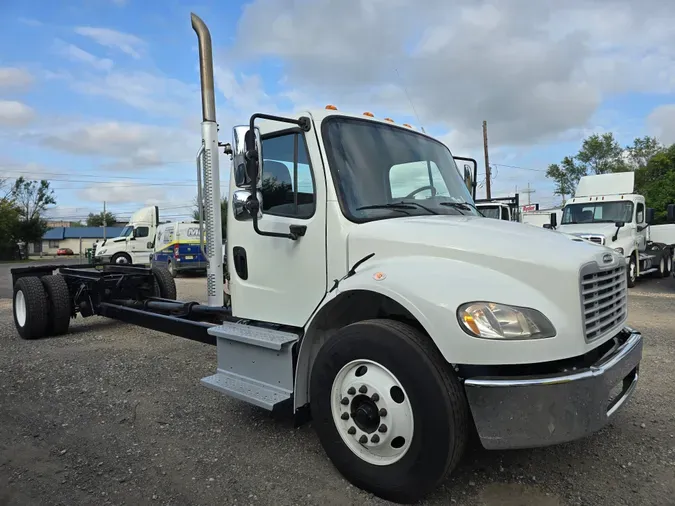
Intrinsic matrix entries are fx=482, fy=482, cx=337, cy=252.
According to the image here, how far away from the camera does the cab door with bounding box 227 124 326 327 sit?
11.1 ft

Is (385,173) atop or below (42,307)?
atop

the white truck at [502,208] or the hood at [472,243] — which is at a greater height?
the white truck at [502,208]

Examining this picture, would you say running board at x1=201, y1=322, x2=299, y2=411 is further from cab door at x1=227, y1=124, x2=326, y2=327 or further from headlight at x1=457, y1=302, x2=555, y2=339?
headlight at x1=457, y1=302, x2=555, y2=339

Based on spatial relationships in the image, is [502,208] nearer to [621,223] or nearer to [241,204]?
[621,223]

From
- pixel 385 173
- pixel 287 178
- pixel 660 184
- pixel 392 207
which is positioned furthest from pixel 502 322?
pixel 660 184

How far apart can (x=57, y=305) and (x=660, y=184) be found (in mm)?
35041

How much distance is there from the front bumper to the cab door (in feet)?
4.46

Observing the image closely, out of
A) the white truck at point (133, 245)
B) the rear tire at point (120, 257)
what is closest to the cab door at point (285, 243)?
the white truck at point (133, 245)

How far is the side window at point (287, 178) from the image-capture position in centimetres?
343

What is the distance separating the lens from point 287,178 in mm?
3586

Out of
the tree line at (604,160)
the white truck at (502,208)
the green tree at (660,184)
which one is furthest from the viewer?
the tree line at (604,160)

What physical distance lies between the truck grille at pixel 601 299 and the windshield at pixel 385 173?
3.87ft

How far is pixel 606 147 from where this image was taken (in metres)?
46.8

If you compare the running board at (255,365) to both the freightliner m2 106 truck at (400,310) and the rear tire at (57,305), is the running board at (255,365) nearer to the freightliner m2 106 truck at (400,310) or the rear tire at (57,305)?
the freightliner m2 106 truck at (400,310)
